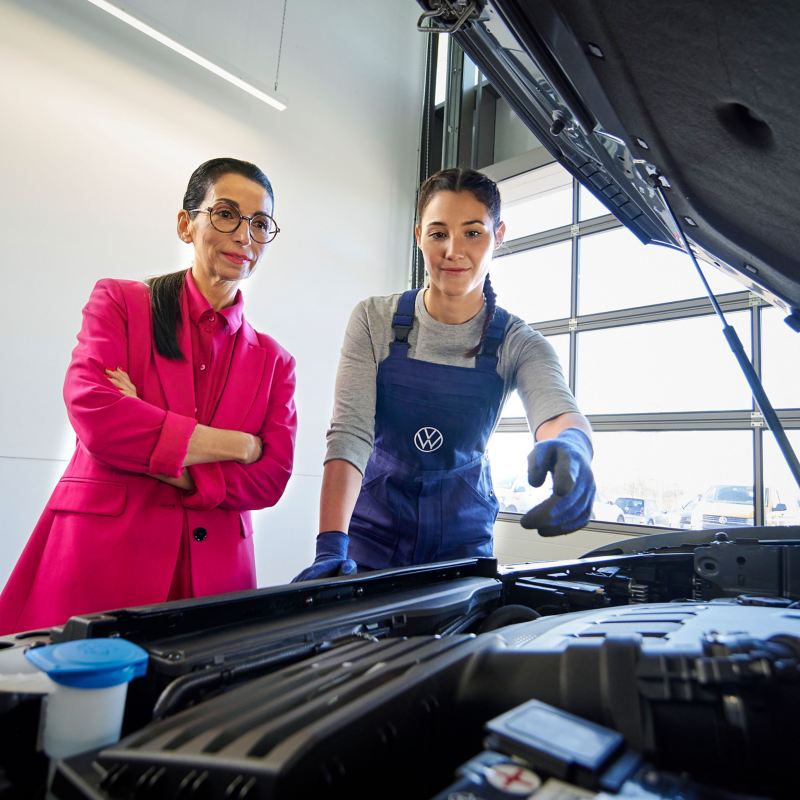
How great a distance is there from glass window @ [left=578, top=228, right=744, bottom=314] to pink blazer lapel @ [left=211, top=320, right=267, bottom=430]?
307 cm

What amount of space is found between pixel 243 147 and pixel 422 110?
2.03m

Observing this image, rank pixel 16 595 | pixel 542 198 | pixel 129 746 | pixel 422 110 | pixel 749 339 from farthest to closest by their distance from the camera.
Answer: pixel 422 110
pixel 542 198
pixel 749 339
pixel 16 595
pixel 129 746

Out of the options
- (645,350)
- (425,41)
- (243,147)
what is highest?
(425,41)

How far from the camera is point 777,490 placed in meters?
3.26

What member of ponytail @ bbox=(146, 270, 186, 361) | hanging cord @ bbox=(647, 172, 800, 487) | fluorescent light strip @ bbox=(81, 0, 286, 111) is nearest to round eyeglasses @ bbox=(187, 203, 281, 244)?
ponytail @ bbox=(146, 270, 186, 361)

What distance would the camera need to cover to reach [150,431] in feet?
3.91

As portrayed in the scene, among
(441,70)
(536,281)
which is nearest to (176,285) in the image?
(536,281)

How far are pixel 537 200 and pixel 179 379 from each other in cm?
403

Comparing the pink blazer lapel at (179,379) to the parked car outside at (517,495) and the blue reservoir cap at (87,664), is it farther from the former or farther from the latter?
the parked car outside at (517,495)

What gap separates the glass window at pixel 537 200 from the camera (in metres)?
4.38

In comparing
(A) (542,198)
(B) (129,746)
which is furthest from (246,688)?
(A) (542,198)

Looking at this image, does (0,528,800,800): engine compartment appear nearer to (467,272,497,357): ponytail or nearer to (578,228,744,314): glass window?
(467,272,497,357): ponytail

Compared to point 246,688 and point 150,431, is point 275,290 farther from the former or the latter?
point 246,688

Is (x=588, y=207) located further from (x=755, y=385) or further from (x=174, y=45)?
(x=755, y=385)
